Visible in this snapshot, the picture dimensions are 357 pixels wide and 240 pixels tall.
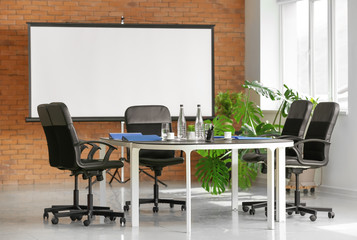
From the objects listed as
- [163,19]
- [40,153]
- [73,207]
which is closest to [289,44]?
[163,19]

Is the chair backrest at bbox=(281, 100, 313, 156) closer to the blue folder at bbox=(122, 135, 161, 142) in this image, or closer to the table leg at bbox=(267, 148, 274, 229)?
the table leg at bbox=(267, 148, 274, 229)

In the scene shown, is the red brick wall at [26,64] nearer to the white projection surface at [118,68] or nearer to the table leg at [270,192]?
the white projection surface at [118,68]

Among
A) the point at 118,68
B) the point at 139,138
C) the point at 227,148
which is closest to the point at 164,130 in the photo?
the point at 139,138

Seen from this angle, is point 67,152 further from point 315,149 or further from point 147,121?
point 315,149

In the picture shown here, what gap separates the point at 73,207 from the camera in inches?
241

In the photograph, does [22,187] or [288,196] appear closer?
[288,196]

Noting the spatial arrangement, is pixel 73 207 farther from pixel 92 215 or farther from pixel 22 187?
pixel 22 187

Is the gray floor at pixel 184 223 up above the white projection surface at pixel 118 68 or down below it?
below

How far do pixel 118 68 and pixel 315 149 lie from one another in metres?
3.71

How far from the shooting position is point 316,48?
28.8 feet

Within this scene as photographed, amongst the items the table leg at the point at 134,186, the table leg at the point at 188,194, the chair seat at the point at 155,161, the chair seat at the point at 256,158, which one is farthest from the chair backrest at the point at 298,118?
the table leg at the point at 134,186

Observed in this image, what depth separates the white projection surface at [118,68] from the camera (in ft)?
29.3

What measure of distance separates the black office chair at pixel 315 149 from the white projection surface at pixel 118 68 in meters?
3.05

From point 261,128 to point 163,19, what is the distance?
2.69 m
